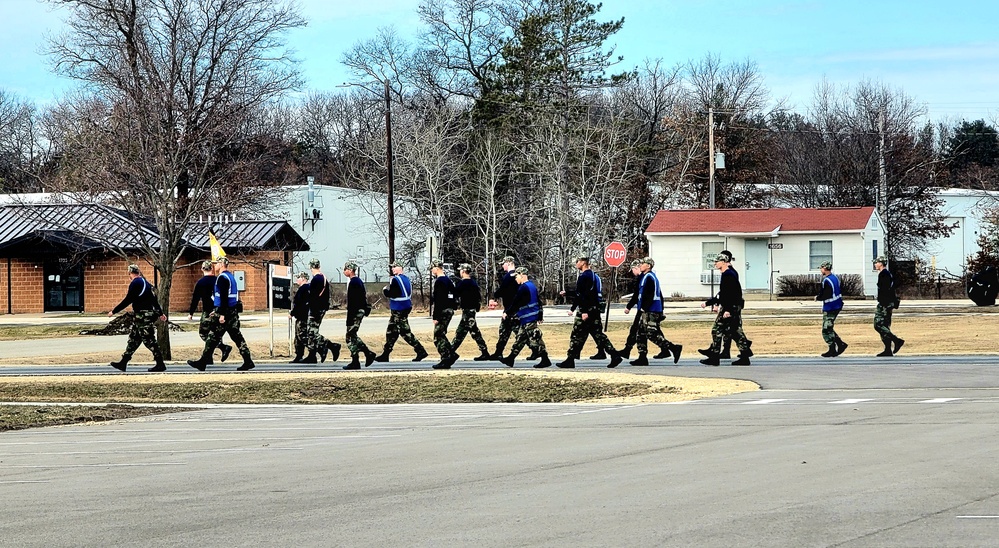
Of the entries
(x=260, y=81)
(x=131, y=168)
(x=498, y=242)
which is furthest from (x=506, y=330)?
(x=498, y=242)

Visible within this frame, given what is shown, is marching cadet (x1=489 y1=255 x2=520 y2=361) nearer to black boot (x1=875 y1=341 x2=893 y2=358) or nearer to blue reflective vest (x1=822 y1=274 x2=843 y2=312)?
blue reflective vest (x1=822 y1=274 x2=843 y2=312)

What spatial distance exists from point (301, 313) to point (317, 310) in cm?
81

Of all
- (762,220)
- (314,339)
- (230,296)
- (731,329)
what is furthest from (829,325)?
(762,220)

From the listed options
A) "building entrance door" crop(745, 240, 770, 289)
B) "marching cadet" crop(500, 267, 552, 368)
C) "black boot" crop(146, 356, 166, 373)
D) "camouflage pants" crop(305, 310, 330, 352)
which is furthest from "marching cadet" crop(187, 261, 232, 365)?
"building entrance door" crop(745, 240, 770, 289)

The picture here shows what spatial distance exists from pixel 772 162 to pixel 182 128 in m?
52.8

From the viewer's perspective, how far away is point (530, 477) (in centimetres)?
951

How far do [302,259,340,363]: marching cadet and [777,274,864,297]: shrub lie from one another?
3122cm

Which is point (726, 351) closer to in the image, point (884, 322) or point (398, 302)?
point (884, 322)

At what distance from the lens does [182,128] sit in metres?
28.2

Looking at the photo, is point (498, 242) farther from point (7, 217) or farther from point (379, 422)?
point (379, 422)

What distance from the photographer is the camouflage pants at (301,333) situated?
24.4 meters

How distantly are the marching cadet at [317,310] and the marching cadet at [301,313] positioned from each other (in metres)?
0.16

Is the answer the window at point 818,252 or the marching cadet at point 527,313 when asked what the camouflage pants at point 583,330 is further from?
the window at point 818,252

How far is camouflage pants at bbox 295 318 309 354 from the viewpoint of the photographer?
2442 cm
